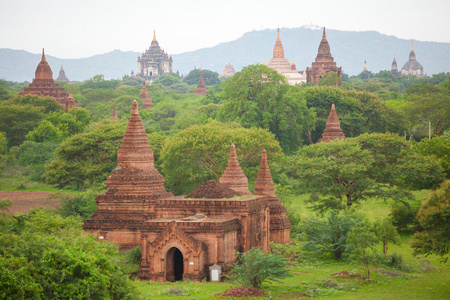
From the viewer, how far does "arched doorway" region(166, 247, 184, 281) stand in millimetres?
31906

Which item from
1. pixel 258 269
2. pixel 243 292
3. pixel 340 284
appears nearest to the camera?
pixel 243 292

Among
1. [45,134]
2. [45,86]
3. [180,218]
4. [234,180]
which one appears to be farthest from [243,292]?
[45,86]

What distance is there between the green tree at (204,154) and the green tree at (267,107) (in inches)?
626

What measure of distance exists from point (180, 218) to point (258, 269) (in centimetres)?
509

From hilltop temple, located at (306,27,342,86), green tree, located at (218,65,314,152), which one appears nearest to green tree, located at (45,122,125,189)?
green tree, located at (218,65,314,152)

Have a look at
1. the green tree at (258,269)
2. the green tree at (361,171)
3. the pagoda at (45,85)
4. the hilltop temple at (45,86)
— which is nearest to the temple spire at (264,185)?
the green tree at (361,171)

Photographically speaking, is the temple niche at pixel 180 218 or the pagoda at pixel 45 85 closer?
the temple niche at pixel 180 218

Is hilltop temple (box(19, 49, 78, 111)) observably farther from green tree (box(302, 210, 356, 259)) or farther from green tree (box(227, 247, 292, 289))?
green tree (box(227, 247, 292, 289))

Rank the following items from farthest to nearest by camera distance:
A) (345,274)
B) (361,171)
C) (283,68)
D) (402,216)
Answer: (283,68)
(361,171)
(402,216)
(345,274)

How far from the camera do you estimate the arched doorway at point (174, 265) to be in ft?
105

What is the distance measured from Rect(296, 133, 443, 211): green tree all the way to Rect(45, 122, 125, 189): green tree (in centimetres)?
1353

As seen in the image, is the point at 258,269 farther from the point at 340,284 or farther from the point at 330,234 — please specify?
the point at 330,234

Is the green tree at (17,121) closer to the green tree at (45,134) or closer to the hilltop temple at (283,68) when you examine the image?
the green tree at (45,134)

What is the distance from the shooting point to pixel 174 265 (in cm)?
3266
